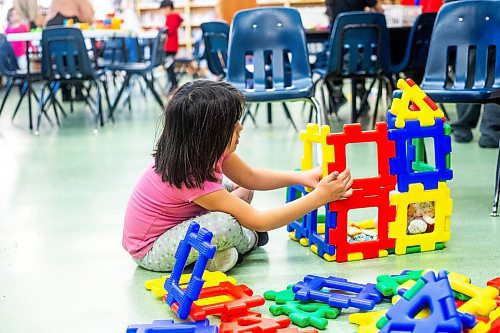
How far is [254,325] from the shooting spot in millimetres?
1535

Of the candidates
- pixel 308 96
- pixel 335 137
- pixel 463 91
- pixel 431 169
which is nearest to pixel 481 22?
pixel 463 91

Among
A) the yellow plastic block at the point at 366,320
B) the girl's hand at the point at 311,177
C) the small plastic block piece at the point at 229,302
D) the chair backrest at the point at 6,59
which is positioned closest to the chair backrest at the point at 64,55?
the chair backrest at the point at 6,59

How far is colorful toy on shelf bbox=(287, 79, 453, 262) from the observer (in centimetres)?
202

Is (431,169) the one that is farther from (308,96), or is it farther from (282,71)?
(282,71)

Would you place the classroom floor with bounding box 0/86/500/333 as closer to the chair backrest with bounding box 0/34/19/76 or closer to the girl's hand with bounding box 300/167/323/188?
the girl's hand with bounding box 300/167/323/188

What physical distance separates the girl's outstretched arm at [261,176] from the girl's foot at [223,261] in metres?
0.29

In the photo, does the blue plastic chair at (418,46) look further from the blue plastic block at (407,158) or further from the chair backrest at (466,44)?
the blue plastic block at (407,158)

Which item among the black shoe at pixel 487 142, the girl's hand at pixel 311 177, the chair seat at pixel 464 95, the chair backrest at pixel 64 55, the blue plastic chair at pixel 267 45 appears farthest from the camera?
the chair backrest at pixel 64 55

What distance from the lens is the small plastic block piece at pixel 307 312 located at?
5.22 feet

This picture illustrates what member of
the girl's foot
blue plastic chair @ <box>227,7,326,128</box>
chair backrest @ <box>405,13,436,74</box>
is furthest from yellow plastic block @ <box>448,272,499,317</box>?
chair backrest @ <box>405,13,436,74</box>

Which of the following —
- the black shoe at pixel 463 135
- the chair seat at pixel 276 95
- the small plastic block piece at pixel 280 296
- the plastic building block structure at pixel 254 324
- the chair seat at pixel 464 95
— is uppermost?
the chair seat at pixel 464 95

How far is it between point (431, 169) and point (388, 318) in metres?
0.86

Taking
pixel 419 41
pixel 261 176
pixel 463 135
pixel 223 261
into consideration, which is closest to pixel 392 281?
pixel 223 261

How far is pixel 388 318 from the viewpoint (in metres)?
1.41
